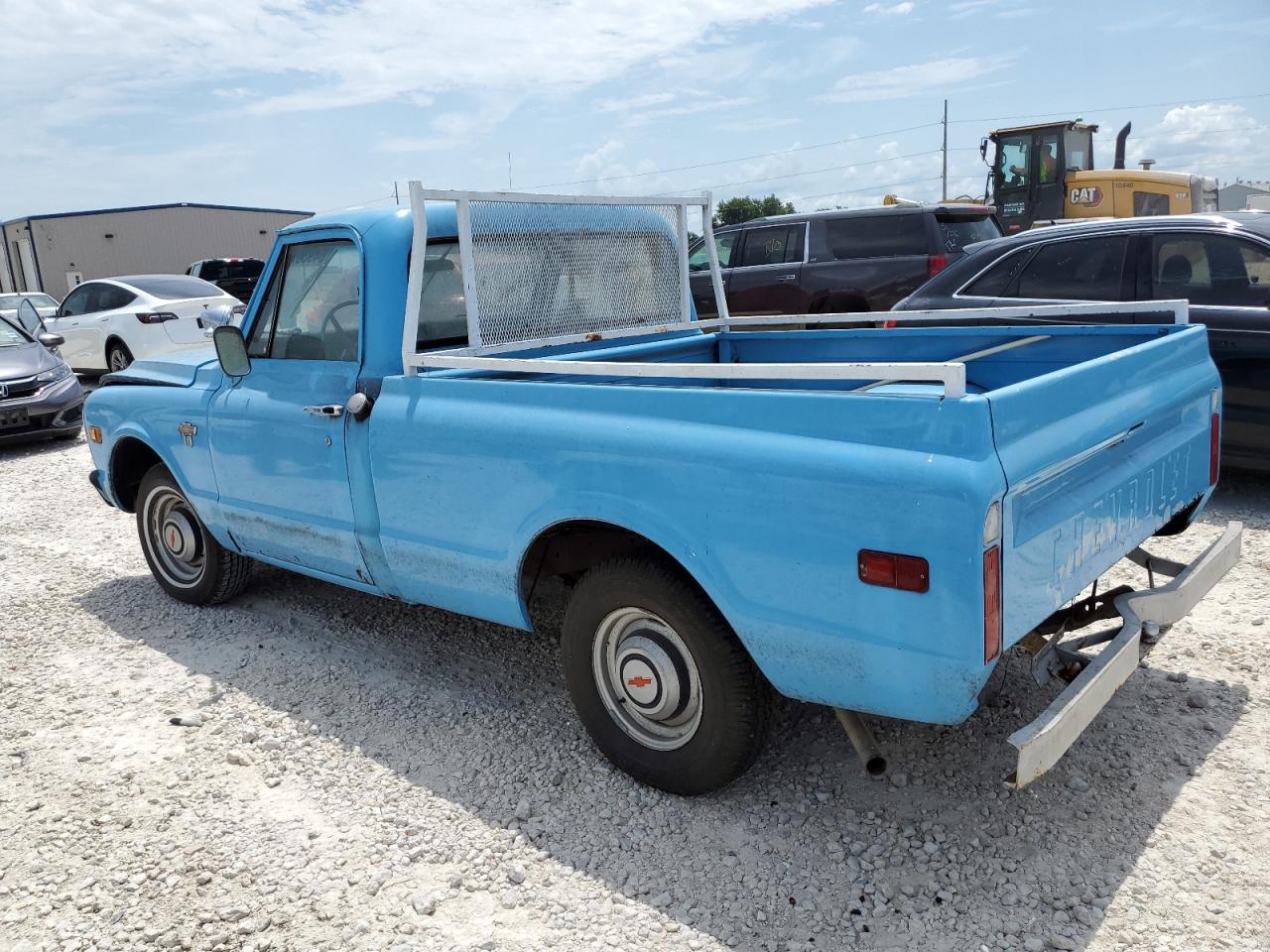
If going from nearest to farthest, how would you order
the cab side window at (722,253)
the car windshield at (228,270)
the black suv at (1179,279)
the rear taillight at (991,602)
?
the rear taillight at (991,602), the black suv at (1179,279), the cab side window at (722,253), the car windshield at (228,270)

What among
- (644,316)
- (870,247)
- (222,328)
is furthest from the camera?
(870,247)

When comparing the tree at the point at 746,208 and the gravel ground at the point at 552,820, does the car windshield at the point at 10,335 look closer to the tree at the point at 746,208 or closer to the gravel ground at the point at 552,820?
the gravel ground at the point at 552,820

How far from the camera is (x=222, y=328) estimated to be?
4254 millimetres

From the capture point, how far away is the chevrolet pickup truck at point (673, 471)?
243 cm

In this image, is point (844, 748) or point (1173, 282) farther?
point (1173, 282)

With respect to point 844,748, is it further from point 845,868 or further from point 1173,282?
point 1173,282

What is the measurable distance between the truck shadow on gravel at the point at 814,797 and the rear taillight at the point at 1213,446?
31.1 inches

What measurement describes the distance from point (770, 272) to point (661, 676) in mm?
8560

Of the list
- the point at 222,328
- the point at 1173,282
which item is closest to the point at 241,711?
the point at 222,328

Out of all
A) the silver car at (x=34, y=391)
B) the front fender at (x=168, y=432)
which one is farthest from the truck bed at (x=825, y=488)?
the silver car at (x=34, y=391)

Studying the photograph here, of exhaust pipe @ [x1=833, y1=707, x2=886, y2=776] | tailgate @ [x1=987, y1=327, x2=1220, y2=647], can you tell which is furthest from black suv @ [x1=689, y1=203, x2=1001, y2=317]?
exhaust pipe @ [x1=833, y1=707, x2=886, y2=776]

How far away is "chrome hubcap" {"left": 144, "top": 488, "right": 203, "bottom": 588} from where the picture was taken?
5059 millimetres

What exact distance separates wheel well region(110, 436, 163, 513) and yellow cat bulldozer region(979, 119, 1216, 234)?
45.7 ft

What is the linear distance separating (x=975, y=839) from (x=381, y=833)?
179 cm
